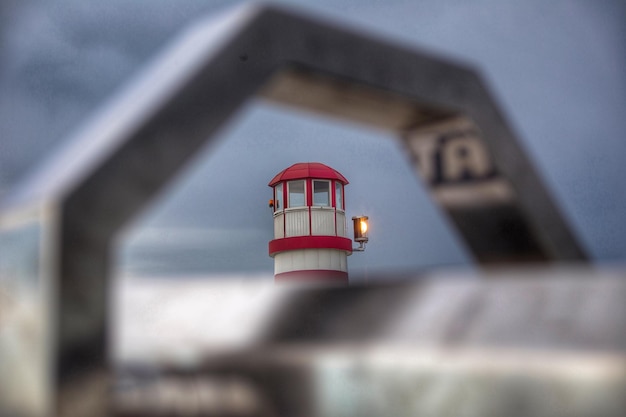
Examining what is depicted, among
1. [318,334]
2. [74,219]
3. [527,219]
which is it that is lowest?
[318,334]

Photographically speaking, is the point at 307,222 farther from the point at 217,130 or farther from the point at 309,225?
the point at 217,130

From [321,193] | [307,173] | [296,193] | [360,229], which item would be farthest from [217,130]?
[360,229]

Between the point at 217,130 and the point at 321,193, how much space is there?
1295cm

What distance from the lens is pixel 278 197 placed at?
14.8 metres

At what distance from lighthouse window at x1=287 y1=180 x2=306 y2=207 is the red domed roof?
0.13 m

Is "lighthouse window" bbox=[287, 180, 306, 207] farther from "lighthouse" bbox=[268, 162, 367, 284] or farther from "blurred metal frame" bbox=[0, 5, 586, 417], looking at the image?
"blurred metal frame" bbox=[0, 5, 586, 417]

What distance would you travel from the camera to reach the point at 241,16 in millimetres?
2025

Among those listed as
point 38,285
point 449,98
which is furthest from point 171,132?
point 449,98

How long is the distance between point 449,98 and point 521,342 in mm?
1029

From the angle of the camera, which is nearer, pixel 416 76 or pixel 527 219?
pixel 416 76

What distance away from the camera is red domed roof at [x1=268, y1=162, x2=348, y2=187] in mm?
14609

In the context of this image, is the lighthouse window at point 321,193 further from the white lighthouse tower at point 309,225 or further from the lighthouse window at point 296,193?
the lighthouse window at point 296,193

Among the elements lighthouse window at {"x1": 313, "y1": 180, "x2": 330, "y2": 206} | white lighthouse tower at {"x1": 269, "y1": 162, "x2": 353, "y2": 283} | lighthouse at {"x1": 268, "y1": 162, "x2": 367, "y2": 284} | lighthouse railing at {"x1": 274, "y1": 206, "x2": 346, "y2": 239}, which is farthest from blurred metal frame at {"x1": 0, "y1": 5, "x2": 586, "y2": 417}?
lighthouse window at {"x1": 313, "y1": 180, "x2": 330, "y2": 206}

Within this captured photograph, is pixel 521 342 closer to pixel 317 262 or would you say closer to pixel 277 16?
pixel 277 16
